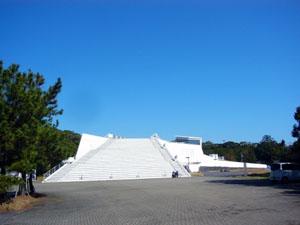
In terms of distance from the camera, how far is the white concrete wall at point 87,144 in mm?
39375

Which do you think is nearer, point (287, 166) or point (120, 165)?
point (287, 166)

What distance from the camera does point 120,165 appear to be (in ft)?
112

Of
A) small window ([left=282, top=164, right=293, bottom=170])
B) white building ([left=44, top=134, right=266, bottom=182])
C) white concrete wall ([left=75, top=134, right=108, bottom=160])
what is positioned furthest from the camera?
white concrete wall ([left=75, top=134, right=108, bottom=160])

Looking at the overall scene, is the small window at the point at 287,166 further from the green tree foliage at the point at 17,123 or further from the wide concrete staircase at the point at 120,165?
the green tree foliage at the point at 17,123

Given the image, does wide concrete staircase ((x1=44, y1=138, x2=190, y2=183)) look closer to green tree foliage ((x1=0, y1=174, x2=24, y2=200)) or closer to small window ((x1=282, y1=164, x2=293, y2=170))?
small window ((x1=282, y1=164, x2=293, y2=170))

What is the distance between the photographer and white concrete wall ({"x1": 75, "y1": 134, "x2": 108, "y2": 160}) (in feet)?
129

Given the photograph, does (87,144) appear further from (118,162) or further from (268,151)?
(268,151)

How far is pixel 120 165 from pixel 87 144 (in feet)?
28.9

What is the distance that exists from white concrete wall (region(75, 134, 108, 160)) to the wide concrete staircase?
48.2 inches

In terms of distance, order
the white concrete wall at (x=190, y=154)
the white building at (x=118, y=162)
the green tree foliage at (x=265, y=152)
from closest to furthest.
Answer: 1. the white building at (x=118, y=162)
2. the green tree foliage at (x=265, y=152)
3. the white concrete wall at (x=190, y=154)

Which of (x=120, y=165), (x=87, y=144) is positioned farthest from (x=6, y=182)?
(x=87, y=144)

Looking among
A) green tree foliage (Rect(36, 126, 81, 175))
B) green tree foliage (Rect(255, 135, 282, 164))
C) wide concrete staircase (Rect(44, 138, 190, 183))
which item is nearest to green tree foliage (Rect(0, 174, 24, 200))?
green tree foliage (Rect(36, 126, 81, 175))

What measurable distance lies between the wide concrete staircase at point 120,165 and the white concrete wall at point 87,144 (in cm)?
123

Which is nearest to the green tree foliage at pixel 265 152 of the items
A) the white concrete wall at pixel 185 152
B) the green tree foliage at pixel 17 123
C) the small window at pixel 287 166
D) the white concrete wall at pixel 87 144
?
the small window at pixel 287 166
